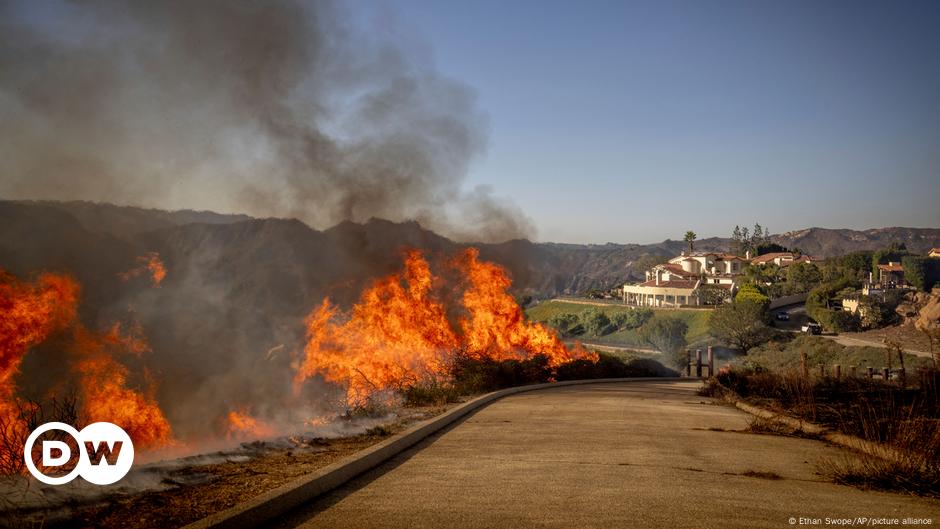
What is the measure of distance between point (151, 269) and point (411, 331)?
11777 mm

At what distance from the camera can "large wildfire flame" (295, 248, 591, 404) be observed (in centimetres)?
1823

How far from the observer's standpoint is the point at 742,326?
7019 centimetres

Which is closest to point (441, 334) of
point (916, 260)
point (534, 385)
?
point (534, 385)

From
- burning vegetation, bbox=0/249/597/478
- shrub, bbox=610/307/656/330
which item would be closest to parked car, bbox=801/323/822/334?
shrub, bbox=610/307/656/330

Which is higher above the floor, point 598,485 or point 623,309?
point 598,485

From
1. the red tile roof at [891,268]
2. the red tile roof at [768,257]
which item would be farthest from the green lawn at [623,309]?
the red tile roof at [768,257]

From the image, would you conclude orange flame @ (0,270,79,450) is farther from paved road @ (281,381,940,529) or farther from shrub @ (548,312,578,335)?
shrub @ (548,312,578,335)

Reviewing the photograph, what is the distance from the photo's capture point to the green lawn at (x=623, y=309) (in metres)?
81.9

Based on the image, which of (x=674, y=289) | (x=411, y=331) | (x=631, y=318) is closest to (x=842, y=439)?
(x=411, y=331)

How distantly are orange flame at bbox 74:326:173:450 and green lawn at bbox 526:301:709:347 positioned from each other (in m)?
70.6

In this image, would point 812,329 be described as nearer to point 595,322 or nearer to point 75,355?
point 595,322

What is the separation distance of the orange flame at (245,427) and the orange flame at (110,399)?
1.75 metres

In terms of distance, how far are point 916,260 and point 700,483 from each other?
139 m

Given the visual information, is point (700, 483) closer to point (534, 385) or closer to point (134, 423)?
point (134, 423)
